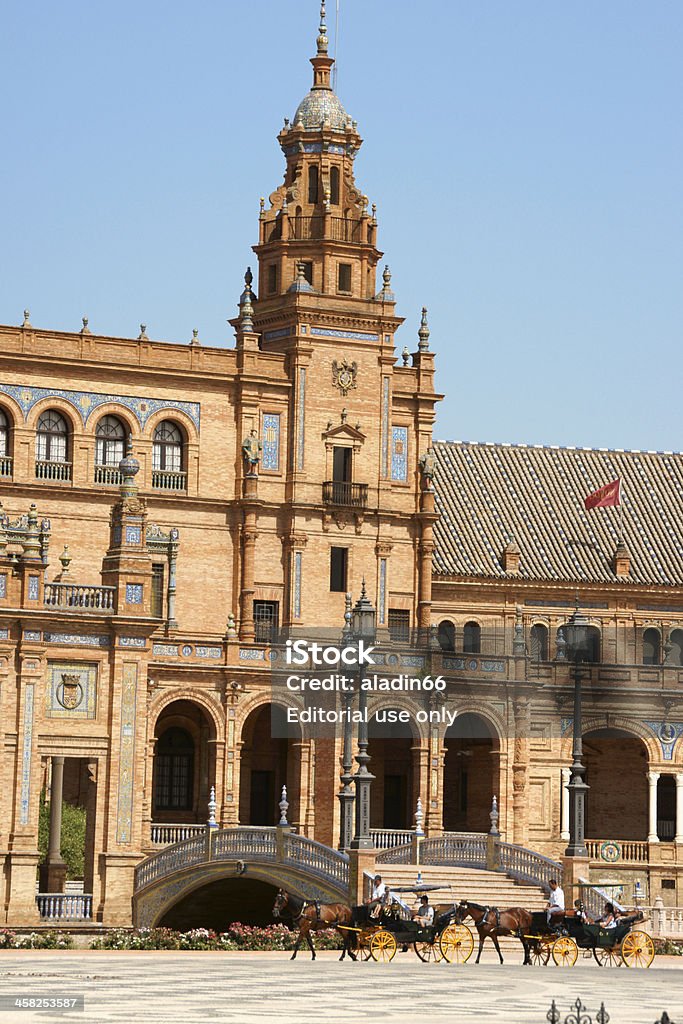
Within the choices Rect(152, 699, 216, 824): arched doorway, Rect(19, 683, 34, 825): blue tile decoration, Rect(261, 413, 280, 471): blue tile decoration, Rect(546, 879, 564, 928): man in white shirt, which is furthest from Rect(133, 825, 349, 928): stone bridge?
Rect(261, 413, 280, 471): blue tile decoration

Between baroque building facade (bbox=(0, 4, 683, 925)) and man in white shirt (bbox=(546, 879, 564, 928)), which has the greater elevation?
baroque building facade (bbox=(0, 4, 683, 925))

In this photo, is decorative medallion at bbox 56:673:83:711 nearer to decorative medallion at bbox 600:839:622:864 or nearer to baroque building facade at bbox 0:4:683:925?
baroque building facade at bbox 0:4:683:925

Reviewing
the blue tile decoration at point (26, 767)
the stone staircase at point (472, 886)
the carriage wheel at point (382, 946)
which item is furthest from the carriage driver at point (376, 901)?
the blue tile decoration at point (26, 767)

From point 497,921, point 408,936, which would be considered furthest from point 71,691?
point 497,921

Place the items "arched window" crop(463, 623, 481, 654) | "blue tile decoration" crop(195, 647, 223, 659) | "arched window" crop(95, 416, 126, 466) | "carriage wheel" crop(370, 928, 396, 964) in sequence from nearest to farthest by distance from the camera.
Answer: "carriage wheel" crop(370, 928, 396, 964)
"blue tile decoration" crop(195, 647, 223, 659)
"arched window" crop(95, 416, 126, 466)
"arched window" crop(463, 623, 481, 654)

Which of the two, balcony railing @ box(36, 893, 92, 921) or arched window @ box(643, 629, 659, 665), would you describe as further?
arched window @ box(643, 629, 659, 665)

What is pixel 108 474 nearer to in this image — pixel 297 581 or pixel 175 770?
pixel 297 581

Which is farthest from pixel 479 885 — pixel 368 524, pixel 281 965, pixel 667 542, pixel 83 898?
pixel 667 542

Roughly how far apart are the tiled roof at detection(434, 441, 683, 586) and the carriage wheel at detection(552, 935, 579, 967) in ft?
124

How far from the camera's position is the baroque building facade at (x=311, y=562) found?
269ft

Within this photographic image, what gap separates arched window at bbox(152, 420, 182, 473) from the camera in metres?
87.0

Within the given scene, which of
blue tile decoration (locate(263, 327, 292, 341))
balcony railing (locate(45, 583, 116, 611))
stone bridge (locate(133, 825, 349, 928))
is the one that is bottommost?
stone bridge (locate(133, 825, 349, 928))

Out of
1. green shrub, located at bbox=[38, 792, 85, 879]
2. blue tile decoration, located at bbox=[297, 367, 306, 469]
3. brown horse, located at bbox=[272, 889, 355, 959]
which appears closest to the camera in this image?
brown horse, located at bbox=[272, 889, 355, 959]

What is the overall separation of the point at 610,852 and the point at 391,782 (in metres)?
7.86
